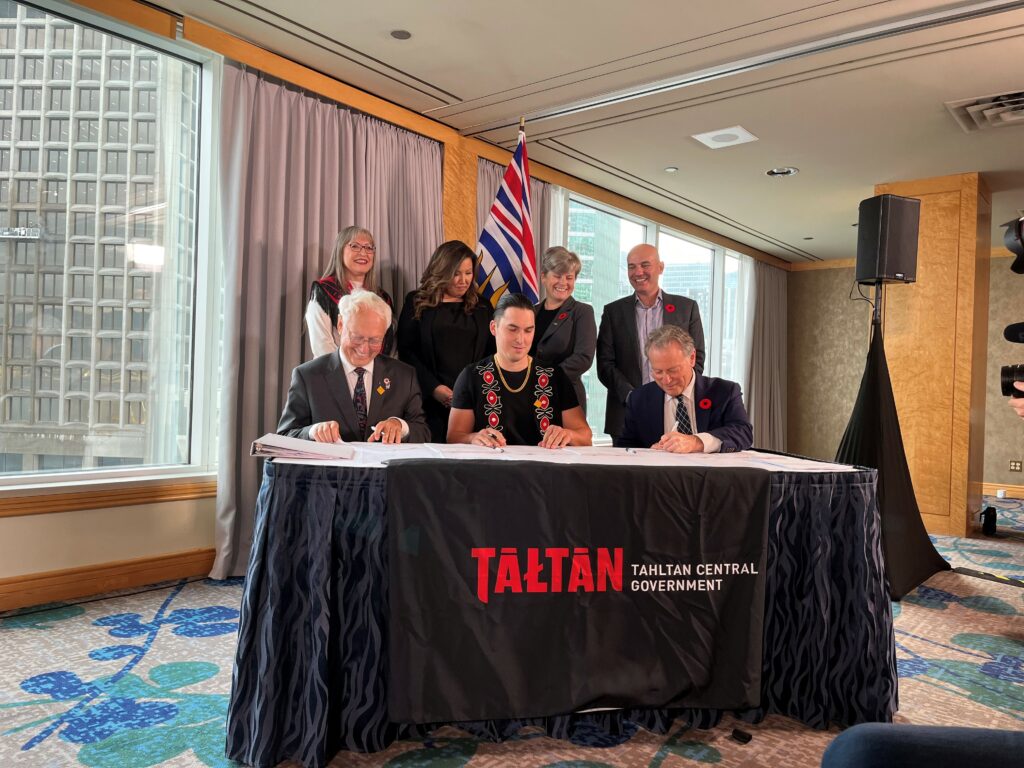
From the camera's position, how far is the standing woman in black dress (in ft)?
11.6

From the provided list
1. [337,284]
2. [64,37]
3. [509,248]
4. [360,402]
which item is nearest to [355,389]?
[360,402]

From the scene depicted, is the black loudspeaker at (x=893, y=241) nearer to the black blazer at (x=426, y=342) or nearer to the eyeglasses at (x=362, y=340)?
the black blazer at (x=426, y=342)

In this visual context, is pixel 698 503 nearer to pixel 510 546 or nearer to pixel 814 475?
pixel 814 475

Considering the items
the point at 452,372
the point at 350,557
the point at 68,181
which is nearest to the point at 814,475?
the point at 350,557

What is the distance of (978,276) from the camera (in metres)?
5.80

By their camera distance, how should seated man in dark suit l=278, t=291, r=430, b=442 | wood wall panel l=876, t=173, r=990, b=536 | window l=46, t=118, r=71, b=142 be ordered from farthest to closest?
wood wall panel l=876, t=173, r=990, b=536, window l=46, t=118, r=71, b=142, seated man in dark suit l=278, t=291, r=430, b=442

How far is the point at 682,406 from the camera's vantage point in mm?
2783

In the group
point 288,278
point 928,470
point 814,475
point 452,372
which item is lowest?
point 928,470

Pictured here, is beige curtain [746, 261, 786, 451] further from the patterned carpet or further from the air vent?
the patterned carpet

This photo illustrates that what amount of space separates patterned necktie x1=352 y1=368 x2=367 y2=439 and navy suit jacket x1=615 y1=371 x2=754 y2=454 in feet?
3.28

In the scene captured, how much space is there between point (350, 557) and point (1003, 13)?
357cm

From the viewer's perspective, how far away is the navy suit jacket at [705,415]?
2637 millimetres

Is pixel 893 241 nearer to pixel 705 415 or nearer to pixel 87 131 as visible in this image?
pixel 705 415

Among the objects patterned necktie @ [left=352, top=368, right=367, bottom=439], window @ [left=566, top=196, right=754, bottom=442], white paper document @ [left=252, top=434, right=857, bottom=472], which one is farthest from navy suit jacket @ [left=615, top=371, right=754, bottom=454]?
window @ [left=566, top=196, right=754, bottom=442]
